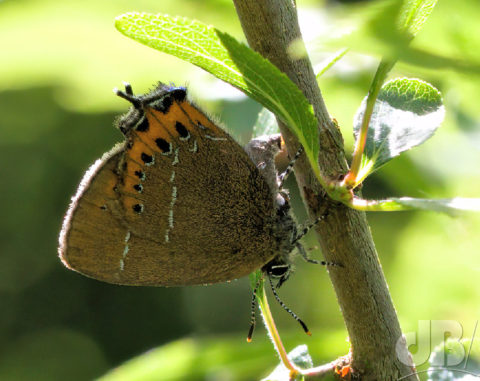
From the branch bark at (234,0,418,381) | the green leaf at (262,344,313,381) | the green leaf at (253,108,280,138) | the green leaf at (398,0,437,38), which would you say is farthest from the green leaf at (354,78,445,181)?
the green leaf at (262,344,313,381)

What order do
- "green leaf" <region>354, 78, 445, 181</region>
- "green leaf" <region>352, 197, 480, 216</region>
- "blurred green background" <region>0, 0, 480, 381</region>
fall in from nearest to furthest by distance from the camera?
"green leaf" <region>352, 197, 480, 216</region> < "green leaf" <region>354, 78, 445, 181</region> < "blurred green background" <region>0, 0, 480, 381</region>

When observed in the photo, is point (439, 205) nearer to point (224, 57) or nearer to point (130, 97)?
point (224, 57)

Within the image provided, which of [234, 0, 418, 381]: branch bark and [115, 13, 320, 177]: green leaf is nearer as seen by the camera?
[115, 13, 320, 177]: green leaf

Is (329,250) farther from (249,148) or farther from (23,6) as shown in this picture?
(23,6)

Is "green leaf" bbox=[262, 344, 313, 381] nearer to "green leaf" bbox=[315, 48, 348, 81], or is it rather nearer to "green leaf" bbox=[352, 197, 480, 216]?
"green leaf" bbox=[352, 197, 480, 216]

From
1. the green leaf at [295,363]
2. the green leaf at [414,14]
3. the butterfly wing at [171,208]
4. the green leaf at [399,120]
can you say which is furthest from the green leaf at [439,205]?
the butterfly wing at [171,208]

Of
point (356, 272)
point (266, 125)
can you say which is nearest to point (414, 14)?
point (356, 272)
